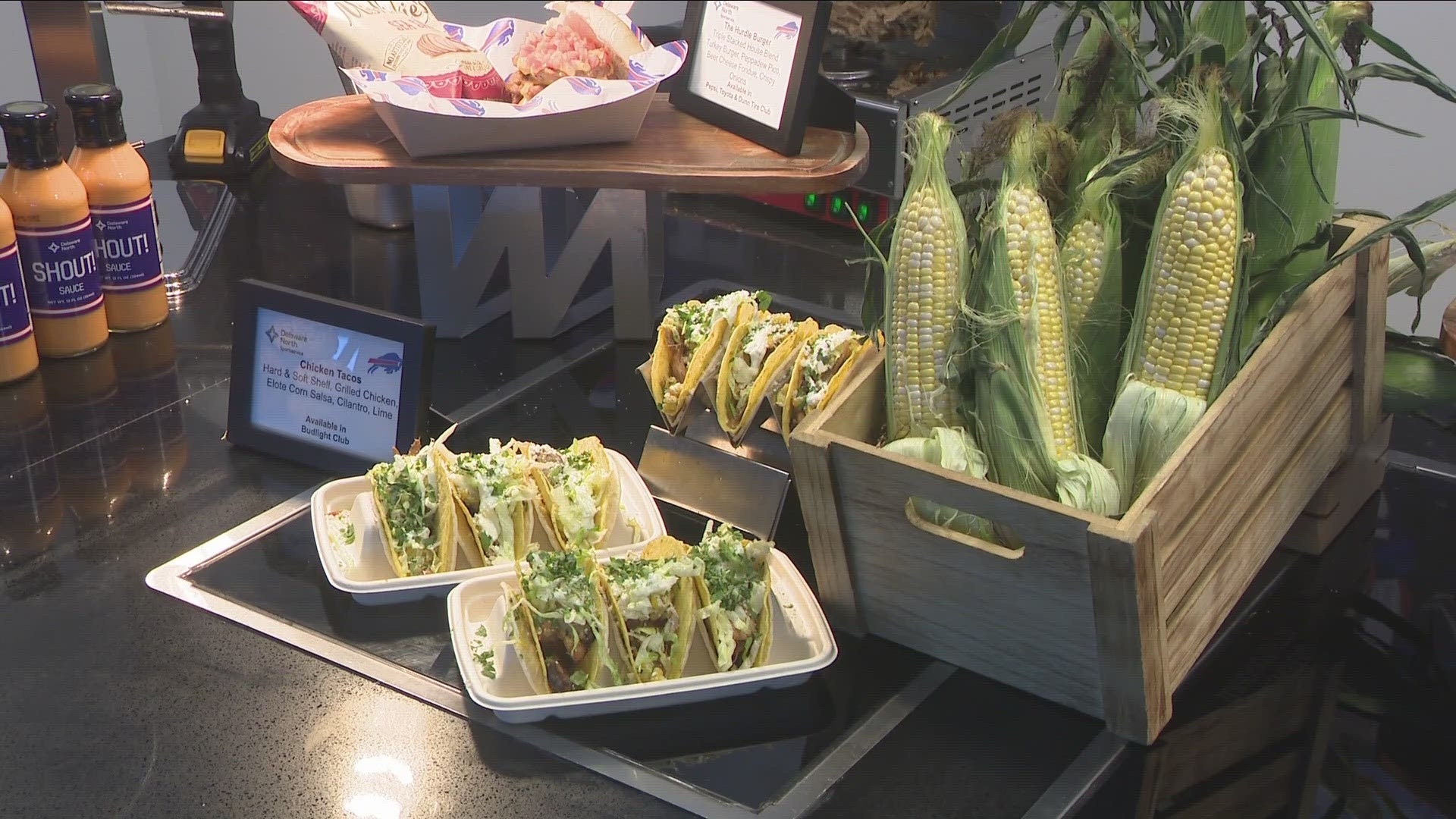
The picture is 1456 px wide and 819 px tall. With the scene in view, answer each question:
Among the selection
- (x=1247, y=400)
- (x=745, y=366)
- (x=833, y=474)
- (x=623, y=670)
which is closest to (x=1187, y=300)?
(x=1247, y=400)

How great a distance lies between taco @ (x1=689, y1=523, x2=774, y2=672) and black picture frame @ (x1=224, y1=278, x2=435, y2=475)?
38 centimetres

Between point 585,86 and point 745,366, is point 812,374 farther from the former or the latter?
point 585,86

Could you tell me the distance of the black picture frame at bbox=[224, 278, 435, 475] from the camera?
131 centimetres

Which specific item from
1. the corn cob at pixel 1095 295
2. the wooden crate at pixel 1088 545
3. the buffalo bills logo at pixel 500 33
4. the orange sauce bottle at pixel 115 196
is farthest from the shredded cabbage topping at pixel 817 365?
the orange sauce bottle at pixel 115 196

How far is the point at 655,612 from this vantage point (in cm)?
105

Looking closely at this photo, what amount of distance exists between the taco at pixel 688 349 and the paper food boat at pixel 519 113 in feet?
1.06

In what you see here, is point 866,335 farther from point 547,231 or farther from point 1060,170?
point 547,231

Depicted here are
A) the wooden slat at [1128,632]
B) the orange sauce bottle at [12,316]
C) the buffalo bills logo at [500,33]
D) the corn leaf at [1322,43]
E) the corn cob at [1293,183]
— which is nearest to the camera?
the wooden slat at [1128,632]

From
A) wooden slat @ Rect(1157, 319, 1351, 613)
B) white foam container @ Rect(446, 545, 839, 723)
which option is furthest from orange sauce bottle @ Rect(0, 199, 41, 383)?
wooden slat @ Rect(1157, 319, 1351, 613)

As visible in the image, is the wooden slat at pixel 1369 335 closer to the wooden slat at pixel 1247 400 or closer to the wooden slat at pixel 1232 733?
the wooden slat at pixel 1247 400

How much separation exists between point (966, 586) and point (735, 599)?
17cm

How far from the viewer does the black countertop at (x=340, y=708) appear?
987 mm

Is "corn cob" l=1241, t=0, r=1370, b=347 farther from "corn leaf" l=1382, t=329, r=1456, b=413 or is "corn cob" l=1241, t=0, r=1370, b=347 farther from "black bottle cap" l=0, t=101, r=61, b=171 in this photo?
"black bottle cap" l=0, t=101, r=61, b=171

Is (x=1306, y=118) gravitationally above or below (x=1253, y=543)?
above
